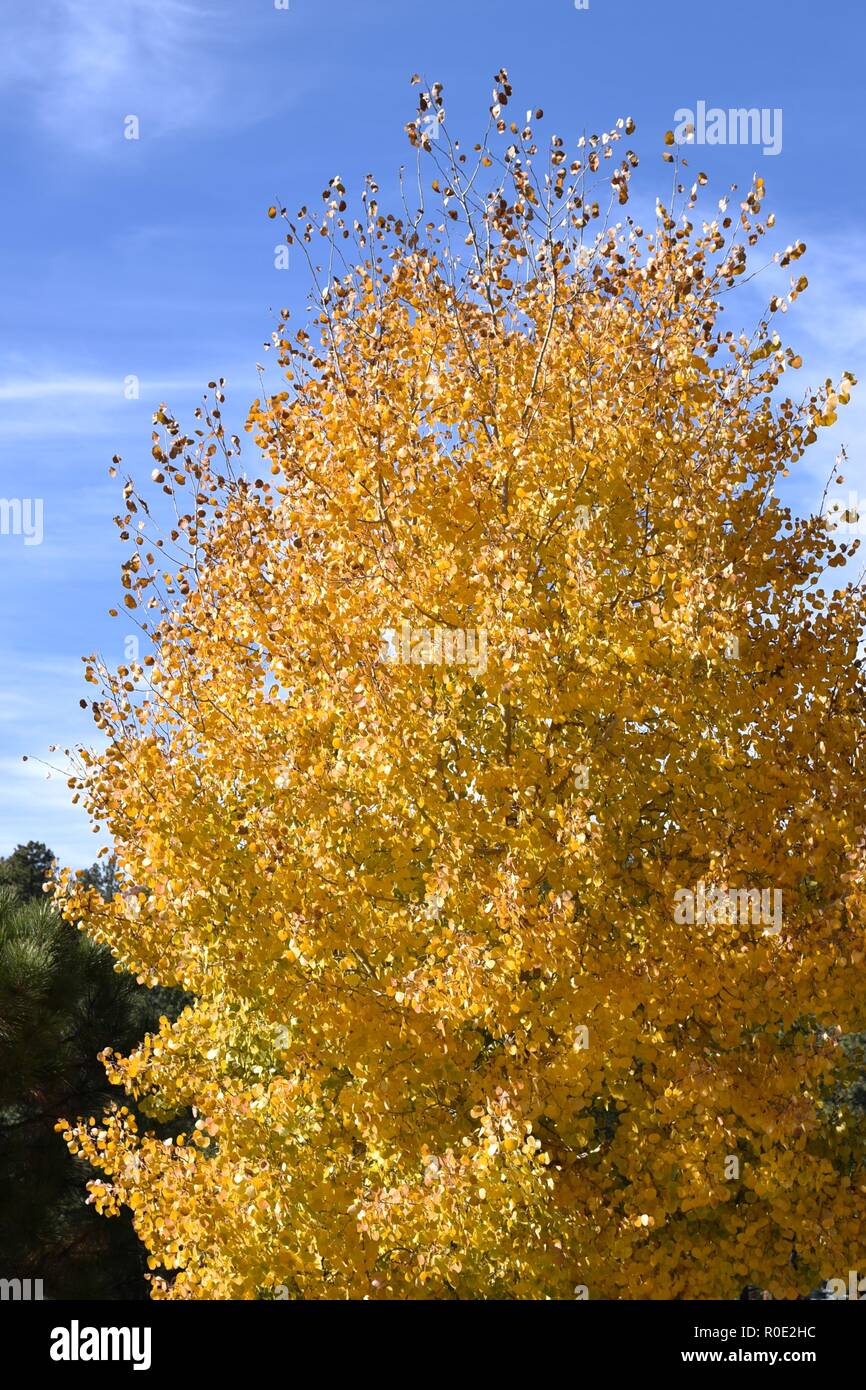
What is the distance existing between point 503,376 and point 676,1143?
6.09 m

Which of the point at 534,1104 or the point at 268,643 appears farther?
the point at 268,643

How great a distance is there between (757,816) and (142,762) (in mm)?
5284

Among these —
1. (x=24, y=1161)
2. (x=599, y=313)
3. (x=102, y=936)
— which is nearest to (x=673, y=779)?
(x=599, y=313)

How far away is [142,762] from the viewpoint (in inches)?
434

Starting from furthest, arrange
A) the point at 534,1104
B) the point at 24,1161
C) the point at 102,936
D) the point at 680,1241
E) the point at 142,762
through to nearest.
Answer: the point at 24,1161 < the point at 102,936 < the point at 142,762 < the point at 680,1241 < the point at 534,1104

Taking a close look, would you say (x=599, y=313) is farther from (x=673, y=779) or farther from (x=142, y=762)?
(x=142, y=762)

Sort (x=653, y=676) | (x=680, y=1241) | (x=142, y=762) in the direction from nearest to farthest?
(x=653, y=676), (x=680, y=1241), (x=142, y=762)

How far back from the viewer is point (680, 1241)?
9.72 metres

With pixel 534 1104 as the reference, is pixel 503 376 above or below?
above

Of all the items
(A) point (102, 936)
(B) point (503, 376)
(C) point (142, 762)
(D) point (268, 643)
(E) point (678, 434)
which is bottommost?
(A) point (102, 936)
